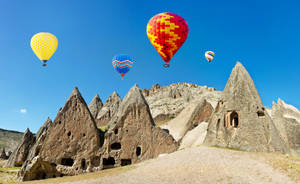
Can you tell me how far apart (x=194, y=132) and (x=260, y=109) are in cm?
1175

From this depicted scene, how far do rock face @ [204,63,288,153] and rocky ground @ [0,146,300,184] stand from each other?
1851mm

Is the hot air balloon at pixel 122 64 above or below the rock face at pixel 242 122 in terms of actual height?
above

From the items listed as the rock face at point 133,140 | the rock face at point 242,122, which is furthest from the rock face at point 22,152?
the rock face at point 242,122

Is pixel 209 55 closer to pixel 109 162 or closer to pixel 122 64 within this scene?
pixel 122 64

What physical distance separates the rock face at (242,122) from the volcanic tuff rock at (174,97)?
36.4 meters

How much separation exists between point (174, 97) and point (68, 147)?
66.8 meters

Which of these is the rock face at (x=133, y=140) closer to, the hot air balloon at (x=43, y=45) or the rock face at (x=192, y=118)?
the rock face at (x=192, y=118)

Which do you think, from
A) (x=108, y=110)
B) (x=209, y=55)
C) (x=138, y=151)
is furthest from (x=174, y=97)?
(x=138, y=151)

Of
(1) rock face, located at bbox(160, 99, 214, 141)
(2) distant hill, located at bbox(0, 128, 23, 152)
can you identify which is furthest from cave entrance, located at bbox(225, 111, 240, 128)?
(2) distant hill, located at bbox(0, 128, 23, 152)

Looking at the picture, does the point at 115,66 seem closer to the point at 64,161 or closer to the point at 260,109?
the point at 64,161

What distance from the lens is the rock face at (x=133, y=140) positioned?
1133 inches

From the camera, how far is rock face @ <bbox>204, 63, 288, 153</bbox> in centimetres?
2409

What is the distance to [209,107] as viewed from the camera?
43.3m

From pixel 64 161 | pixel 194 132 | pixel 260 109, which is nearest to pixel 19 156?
pixel 64 161
